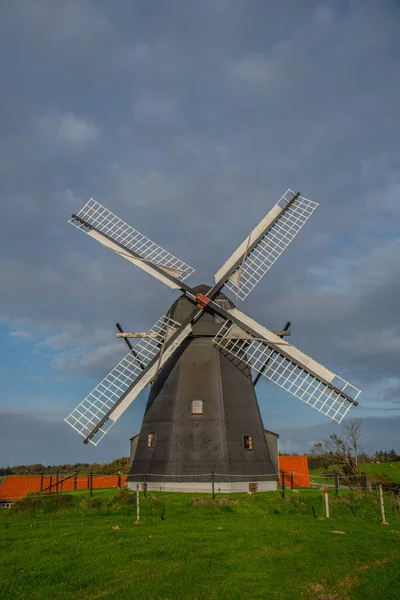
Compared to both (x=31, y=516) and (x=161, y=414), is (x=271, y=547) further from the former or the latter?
(x=161, y=414)

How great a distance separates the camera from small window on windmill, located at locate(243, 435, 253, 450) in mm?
20891

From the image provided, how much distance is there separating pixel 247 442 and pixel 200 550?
1045 centimetres

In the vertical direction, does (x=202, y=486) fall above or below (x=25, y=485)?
above

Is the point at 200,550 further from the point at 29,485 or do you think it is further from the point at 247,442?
the point at 29,485

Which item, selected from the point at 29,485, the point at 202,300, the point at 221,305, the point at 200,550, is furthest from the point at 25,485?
the point at 200,550

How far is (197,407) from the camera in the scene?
2105 centimetres

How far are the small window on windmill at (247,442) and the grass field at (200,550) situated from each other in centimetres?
330

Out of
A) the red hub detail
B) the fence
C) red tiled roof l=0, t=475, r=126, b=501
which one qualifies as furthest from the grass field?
red tiled roof l=0, t=475, r=126, b=501

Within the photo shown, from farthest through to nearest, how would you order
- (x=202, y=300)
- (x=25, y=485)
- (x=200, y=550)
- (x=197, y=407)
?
1. (x=25, y=485)
2. (x=202, y=300)
3. (x=197, y=407)
4. (x=200, y=550)

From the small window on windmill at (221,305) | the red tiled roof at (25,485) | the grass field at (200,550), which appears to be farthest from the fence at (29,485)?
the small window on windmill at (221,305)

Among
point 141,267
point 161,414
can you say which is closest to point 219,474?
point 161,414

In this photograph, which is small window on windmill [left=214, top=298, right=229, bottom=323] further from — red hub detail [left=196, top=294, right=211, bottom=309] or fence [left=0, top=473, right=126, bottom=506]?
fence [left=0, top=473, right=126, bottom=506]

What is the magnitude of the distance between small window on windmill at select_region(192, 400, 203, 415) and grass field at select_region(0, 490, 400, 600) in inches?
160

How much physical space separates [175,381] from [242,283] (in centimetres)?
559
